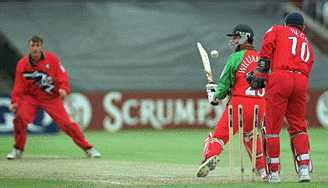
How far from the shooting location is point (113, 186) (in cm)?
1380

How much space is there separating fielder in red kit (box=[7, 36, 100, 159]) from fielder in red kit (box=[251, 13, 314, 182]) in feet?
19.2

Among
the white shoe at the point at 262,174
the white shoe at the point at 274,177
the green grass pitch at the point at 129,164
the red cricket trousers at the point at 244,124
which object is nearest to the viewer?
the white shoe at the point at 274,177

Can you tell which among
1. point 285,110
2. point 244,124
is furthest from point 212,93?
point 285,110

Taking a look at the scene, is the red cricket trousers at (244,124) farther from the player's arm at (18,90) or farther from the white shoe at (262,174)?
the player's arm at (18,90)

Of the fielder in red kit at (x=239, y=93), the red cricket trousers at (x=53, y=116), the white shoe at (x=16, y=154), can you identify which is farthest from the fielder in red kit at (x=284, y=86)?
the white shoe at (x=16, y=154)

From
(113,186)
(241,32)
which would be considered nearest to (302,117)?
(241,32)

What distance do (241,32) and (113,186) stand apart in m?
3.11

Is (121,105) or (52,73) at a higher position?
(52,73)

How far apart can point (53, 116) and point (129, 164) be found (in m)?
2.30

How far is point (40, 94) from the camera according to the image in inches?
774

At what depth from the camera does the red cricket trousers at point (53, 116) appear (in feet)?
63.8

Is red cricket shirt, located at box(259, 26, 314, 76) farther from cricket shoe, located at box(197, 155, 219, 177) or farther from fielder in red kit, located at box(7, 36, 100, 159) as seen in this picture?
fielder in red kit, located at box(7, 36, 100, 159)

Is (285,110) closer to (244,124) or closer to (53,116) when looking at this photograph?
(244,124)

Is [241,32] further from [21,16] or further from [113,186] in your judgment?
[21,16]
